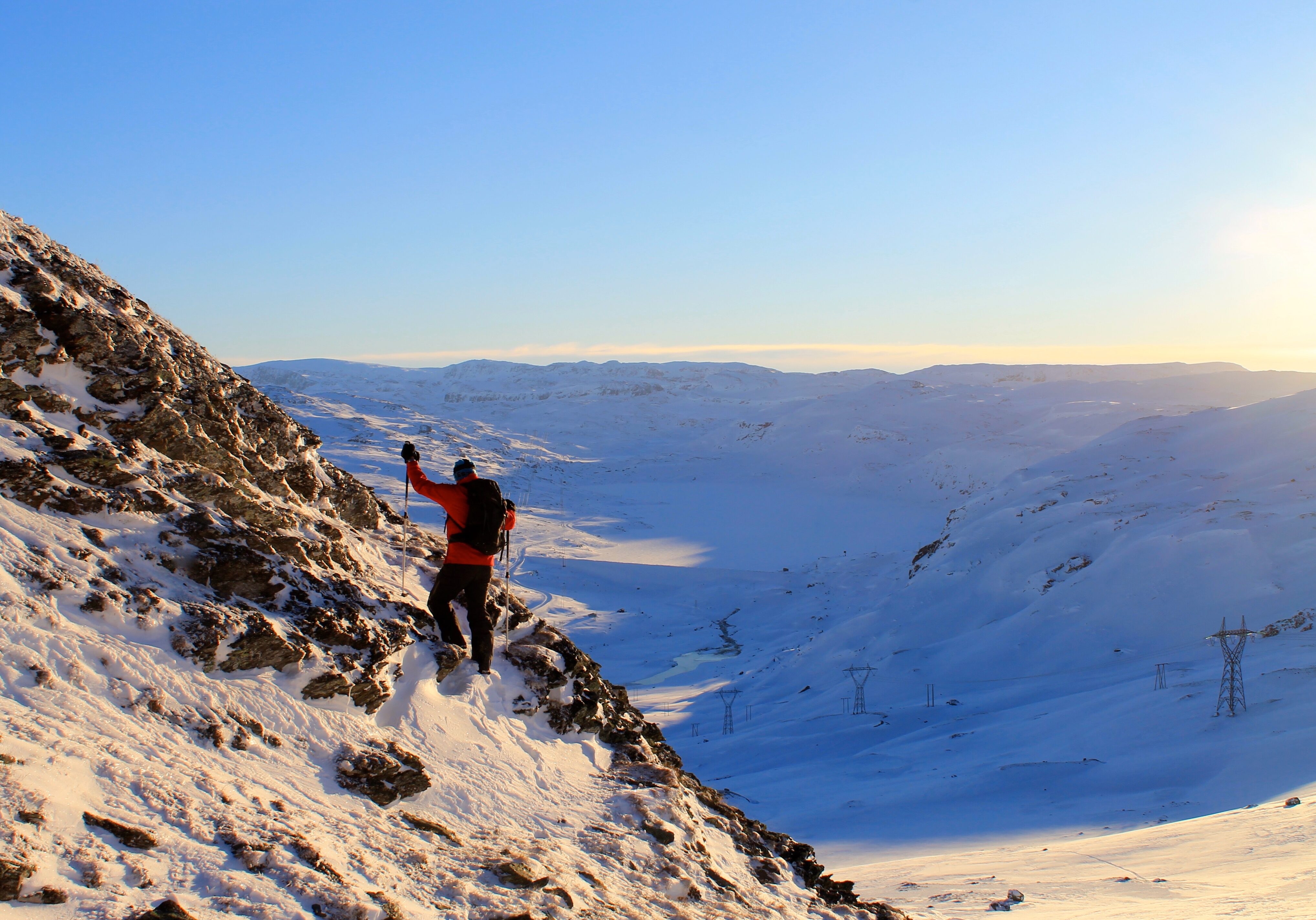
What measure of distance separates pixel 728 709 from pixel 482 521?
68.9ft

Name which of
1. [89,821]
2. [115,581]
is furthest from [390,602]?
[89,821]

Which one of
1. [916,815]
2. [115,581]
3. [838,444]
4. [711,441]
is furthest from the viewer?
[711,441]

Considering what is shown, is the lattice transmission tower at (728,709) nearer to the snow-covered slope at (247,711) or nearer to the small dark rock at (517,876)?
the snow-covered slope at (247,711)

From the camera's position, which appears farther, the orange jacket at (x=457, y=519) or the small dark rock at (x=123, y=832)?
the orange jacket at (x=457, y=519)

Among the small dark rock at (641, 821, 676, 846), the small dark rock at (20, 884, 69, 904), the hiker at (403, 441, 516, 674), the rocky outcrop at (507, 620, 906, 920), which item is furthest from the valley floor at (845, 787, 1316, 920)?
the small dark rock at (20, 884, 69, 904)

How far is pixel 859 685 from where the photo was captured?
88.9 ft

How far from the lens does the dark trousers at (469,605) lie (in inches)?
271

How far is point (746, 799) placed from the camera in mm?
17969

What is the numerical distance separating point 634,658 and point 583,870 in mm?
32575

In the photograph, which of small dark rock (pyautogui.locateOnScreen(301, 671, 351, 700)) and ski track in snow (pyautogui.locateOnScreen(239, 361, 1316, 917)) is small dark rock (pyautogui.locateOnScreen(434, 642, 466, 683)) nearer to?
small dark rock (pyautogui.locateOnScreen(301, 671, 351, 700))

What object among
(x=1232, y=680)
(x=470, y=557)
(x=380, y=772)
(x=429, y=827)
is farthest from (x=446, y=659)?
(x=1232, y=680)

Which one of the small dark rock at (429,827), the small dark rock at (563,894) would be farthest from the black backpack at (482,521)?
the small dark rock at (563,894)

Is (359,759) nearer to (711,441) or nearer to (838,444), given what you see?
(838,444)

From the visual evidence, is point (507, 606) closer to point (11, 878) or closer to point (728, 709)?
point (11, 878)
